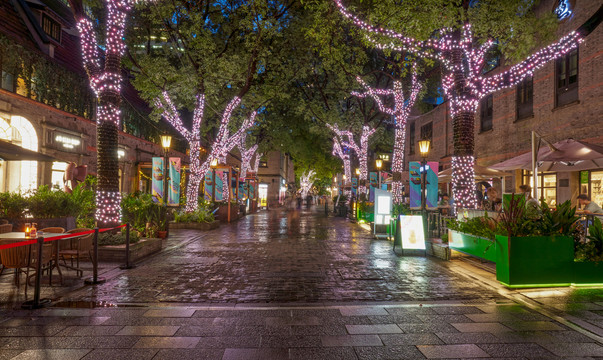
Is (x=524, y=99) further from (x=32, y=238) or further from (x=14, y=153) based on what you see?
(x=14, y=153)

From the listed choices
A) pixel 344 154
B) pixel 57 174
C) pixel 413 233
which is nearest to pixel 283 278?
pixel 413 233

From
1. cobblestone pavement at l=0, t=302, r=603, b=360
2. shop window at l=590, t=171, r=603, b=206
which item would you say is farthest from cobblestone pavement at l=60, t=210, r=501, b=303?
shop window at l=590, t=171, r=603, b=206

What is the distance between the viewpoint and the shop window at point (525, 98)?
631 inches

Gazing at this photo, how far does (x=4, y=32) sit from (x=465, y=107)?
626 inches

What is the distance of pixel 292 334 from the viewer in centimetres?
419

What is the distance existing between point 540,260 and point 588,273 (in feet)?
2.87

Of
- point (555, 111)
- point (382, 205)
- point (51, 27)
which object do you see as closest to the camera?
point (382, 205)

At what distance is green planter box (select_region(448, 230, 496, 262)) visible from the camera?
23.6 ft

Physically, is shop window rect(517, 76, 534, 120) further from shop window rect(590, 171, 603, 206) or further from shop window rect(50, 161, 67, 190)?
shop window rect(50, 161, 67, 190)

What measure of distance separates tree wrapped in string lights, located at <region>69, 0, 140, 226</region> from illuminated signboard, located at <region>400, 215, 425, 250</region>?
304 inches

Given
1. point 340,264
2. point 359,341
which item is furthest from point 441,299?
point 340,264

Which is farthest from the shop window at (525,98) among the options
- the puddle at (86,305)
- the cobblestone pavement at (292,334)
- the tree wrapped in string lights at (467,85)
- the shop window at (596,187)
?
the puddle at (86,305)

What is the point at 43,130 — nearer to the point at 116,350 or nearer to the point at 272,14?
the point at 272,14

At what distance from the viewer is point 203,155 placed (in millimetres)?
33094
